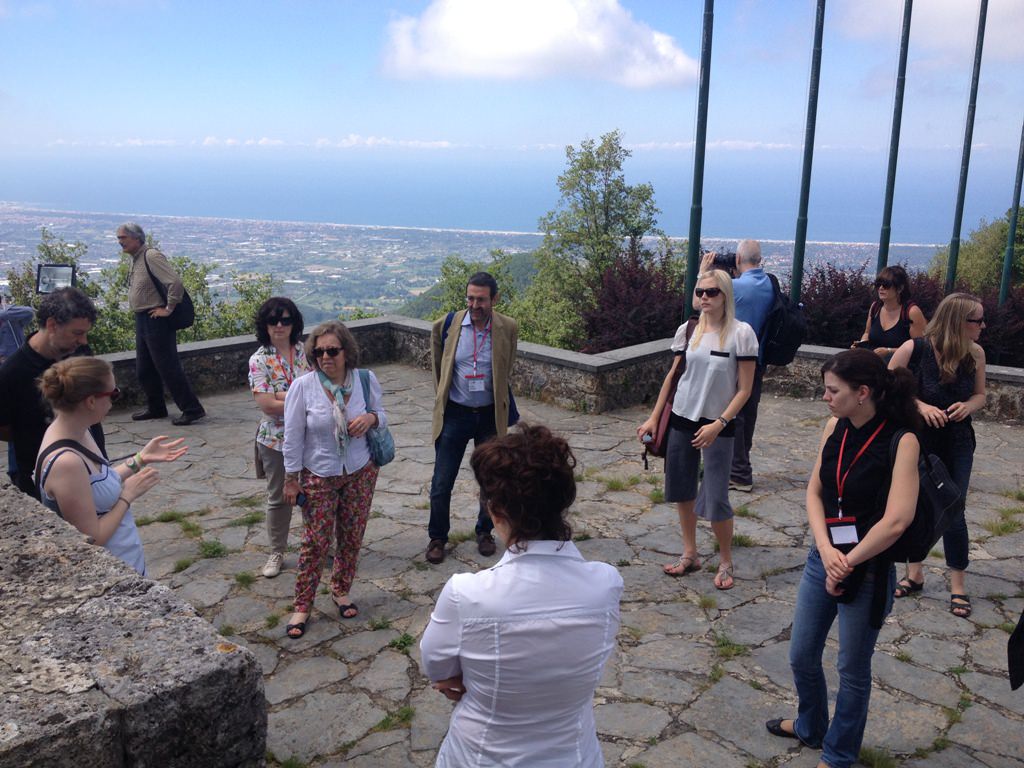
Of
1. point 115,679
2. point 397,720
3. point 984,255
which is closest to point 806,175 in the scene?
point 397,720

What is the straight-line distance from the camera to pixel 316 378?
175 inches

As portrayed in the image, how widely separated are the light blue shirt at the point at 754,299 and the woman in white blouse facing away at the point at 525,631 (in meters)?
4.55

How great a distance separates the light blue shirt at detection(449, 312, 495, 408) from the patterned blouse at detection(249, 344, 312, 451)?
34.9 inches

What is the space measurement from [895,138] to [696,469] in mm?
12683

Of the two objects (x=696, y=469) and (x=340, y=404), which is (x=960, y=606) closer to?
(x=696, y=469)

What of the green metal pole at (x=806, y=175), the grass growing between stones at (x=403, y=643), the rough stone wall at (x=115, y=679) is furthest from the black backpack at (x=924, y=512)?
the green metal pole at (x=806, y=175)

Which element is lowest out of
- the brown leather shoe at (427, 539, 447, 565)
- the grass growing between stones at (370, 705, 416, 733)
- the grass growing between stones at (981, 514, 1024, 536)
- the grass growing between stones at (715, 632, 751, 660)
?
the grass growing between stones at (370, 705, 416, 733)

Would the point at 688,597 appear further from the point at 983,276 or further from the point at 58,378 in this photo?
the point at 983,276

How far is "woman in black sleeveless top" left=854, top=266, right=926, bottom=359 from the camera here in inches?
238

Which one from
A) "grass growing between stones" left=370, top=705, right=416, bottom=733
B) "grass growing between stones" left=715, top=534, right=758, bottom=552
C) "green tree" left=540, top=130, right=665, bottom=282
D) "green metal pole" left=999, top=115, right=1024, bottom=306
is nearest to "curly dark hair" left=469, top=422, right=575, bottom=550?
"grass growing between stones" left=370, top=705, right=416, bottom=733

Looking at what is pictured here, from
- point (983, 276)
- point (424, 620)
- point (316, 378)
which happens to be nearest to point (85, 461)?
point (316, 378)

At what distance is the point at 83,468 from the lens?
10.3 ft

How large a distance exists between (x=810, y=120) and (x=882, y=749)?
1071 centimetres

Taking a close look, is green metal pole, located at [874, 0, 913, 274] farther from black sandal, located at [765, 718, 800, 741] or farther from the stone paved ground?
black sandal, located at [765, 718, 800, 741]
